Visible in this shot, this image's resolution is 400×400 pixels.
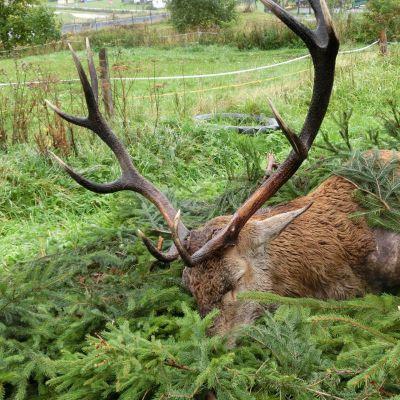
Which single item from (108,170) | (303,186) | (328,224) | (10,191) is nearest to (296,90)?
(108,170)

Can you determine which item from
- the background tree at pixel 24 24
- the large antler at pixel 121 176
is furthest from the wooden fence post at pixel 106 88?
the background tree at pixel 24 24

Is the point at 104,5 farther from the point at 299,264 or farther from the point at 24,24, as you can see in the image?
the point at 299,264

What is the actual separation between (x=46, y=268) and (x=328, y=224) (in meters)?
1.66

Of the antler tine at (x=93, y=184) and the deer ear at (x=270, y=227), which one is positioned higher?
the antler tine at (x=93, y=184)

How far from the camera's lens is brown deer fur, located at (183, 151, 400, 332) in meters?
2.95

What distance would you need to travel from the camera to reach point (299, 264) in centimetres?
308

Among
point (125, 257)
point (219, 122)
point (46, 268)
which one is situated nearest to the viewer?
point (46, 268)

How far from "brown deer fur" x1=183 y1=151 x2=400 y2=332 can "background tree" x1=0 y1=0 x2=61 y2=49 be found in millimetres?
31786

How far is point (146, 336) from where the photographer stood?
2.94m

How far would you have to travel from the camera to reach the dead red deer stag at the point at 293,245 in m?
2.86

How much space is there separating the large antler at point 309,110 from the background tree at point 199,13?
34.8m

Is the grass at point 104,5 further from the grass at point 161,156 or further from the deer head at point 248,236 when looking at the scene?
the deer head at point 248,236

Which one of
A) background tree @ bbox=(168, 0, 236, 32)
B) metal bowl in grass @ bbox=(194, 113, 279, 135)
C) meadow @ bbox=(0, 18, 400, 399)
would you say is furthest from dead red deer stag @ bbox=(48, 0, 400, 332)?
background tree @ bbox=(168, 0, 236, 32)

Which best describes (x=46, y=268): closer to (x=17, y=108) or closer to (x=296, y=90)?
(x=17, y=108)
